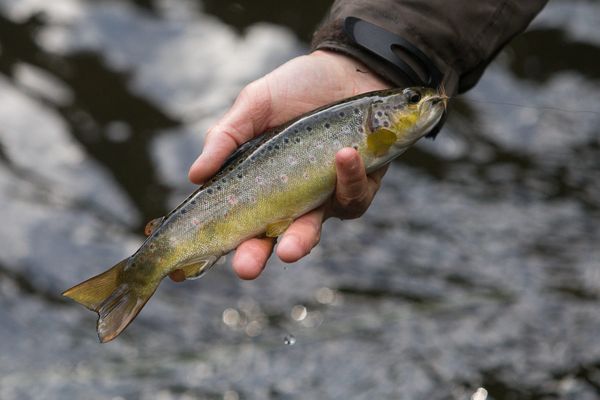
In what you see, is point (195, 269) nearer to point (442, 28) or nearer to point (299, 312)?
point (442, 28)

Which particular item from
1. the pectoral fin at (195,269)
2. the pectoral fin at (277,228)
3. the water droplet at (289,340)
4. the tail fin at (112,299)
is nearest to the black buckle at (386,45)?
the pectoral fin at (277,228)

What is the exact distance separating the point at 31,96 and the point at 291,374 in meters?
4.10

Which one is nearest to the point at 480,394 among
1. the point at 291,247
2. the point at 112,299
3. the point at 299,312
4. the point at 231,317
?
the point at 299,312

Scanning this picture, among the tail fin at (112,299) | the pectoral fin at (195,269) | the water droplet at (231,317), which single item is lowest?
the water droplet at (231,317)

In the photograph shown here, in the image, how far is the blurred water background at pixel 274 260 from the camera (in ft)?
17.0

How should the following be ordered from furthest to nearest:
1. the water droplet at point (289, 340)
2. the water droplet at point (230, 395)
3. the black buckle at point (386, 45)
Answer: the water droplet at point (289, 340) → the water droplet at point (230, 395) → the black buckle at point (386, 45)

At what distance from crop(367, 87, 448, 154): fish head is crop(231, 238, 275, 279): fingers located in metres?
0.58

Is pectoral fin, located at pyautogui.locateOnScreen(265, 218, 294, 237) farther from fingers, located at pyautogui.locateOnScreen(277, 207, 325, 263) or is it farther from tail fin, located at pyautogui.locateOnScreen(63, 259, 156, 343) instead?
tail fin, located at pyautogui.locateOnScreen(63, 259, 156, 343)

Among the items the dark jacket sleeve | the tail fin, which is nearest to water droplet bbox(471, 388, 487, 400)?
the dark jacket sleeve

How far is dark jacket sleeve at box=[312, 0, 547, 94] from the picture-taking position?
3928 millimetres

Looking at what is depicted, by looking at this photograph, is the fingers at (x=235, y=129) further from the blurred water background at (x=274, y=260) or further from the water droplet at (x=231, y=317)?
the water droplet at (x=231, y=317)

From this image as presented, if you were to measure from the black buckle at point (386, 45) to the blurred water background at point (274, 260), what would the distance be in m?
1.88

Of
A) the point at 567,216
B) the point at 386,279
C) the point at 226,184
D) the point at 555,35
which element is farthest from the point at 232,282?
the point at 555,35

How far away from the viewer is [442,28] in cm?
394
